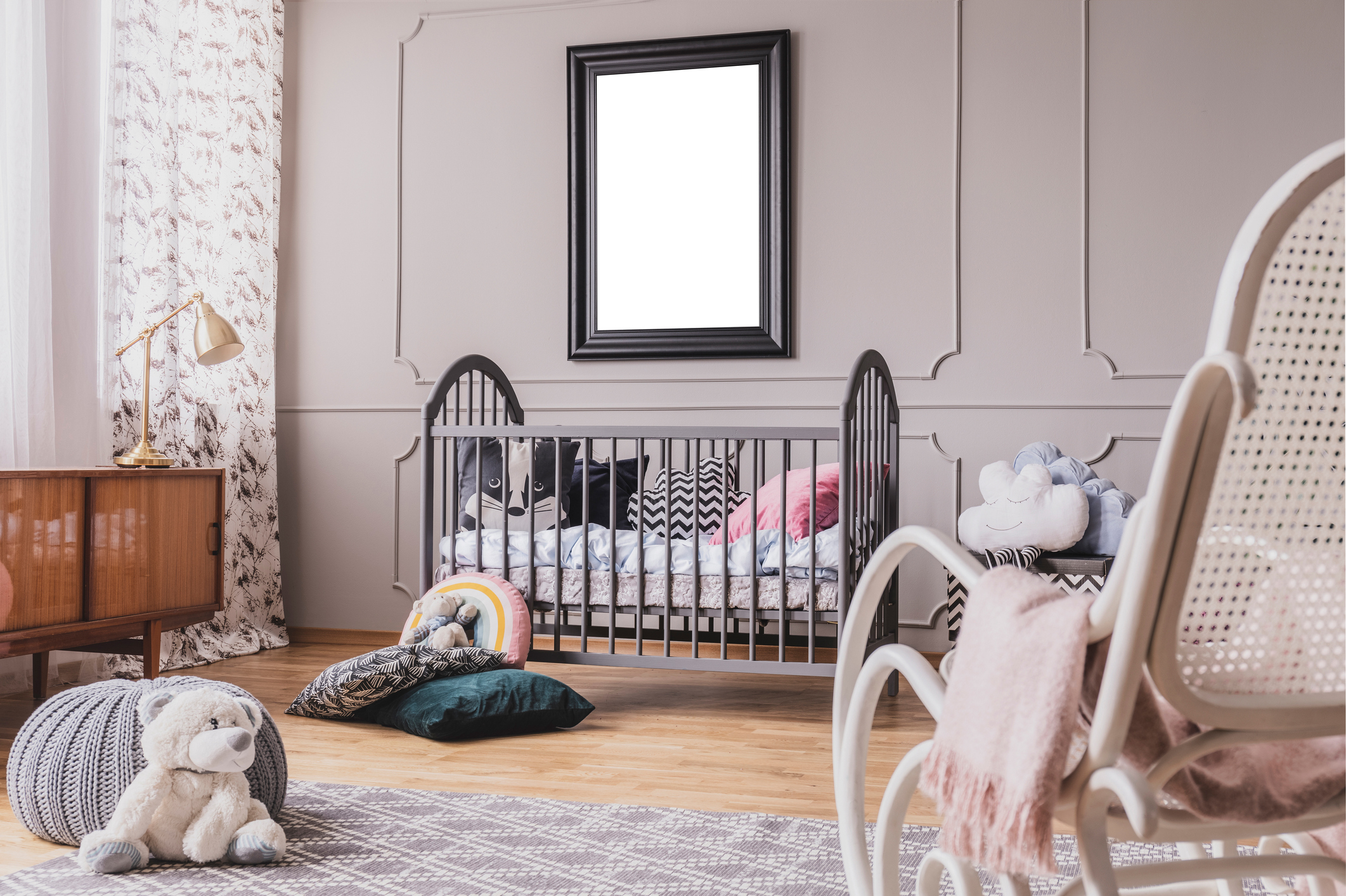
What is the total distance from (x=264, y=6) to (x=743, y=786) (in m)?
3.15

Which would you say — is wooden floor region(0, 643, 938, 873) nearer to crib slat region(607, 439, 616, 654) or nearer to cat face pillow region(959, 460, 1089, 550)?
crib slat region(607, 439, 616, 654)

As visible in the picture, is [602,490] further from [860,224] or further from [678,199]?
[860,224]

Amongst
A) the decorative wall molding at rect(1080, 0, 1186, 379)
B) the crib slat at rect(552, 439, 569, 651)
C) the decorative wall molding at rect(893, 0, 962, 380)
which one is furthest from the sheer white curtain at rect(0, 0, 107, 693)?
the decorative wall molding at rect(1080, 0, 1186, 379)

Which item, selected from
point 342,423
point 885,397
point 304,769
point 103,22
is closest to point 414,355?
point 342,423

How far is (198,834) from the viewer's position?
143 centimetres

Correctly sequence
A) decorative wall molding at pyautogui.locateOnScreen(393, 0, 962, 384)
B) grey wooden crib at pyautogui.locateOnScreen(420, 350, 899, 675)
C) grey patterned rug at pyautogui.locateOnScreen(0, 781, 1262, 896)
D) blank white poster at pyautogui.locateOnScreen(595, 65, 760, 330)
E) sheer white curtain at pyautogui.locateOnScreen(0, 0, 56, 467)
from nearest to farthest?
grey patterned rug at pyautogui.locateOnScreen(0, 781, 1262, 896), grey wooden crib at pyautogui.locateOnScreen(420, 350, 899, 675), sheer white curtain at pyautogui.locateOnScreen(0, 0, 56, 467), decorative wall molding at pyautogui.locateOnScreen(393, 0, 962, 384), blank white poster at pyautogui.locateOnScreen(595, 65, 760, 330)

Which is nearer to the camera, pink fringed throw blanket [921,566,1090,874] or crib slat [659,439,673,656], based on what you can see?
pink fringed throw blanket [921,566,1090,874]

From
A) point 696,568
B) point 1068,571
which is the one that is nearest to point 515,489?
point 696,568

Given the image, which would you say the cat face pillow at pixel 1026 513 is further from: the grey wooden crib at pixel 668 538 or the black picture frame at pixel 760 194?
the black picture frame at pixel 760 194

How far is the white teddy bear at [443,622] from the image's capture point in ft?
7.95

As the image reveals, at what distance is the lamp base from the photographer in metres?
2.55

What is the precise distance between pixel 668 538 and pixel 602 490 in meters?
0.63

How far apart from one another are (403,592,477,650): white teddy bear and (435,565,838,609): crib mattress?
0.11 metres

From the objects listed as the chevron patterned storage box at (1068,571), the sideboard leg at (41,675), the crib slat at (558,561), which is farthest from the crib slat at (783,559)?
the sideboard leg at (41,675)
